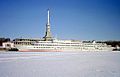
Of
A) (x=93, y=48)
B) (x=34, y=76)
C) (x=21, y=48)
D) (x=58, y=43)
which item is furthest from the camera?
(x=93, y=48)

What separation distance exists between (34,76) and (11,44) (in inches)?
4041

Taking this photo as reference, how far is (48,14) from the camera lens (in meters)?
112

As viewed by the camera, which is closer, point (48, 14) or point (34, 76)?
point (34, 76)

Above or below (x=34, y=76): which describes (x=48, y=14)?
above

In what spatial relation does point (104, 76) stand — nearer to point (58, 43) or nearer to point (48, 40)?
point (58, 43)

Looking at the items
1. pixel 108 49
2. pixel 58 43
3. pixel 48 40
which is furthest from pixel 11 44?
pixel 108 49

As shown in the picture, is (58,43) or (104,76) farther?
(58,43)

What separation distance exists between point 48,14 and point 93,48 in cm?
2926

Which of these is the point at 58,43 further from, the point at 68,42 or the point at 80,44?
the point at 80,44

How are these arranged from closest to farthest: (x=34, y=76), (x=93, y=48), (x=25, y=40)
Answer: (x=34, y=76), (x=93, y=48), (x=25, y=40)

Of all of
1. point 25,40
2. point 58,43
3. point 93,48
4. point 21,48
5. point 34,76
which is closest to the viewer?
point 34,76

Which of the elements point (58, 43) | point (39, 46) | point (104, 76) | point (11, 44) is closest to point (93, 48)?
point (58, 43)

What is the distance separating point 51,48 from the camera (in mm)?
92500

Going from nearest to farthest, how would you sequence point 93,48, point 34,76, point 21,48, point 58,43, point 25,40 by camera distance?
1. point 34,76
2. point 21,48
3. point 58,43
4. point 93,48
5. point 25,40
